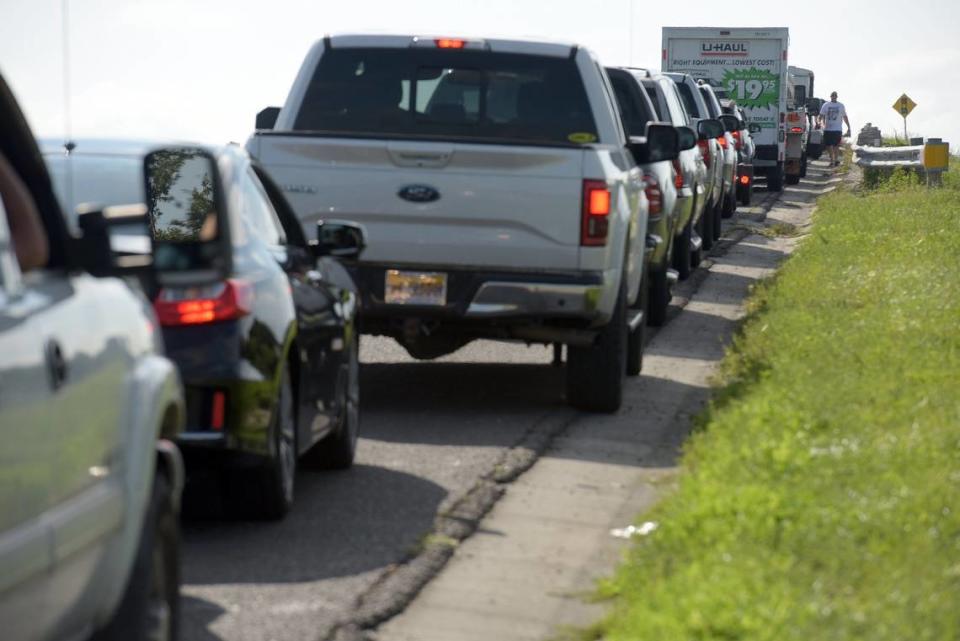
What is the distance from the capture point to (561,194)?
36.2ft

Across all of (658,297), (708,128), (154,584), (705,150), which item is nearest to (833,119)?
(705,150)

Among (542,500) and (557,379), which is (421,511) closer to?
(542,500)

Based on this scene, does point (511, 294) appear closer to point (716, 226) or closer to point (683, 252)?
point (683, 252)

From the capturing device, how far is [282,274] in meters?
8.52

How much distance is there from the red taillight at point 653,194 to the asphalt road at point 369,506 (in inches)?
88.1

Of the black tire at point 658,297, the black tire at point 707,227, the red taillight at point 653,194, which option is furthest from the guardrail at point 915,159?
the red taillight at point 653,194

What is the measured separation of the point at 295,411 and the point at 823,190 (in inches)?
1478

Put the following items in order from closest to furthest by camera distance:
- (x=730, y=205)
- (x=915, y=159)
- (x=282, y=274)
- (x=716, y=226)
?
(x=282, y=274) → (x=716, y=226) → (x=730, y=205) → (x=915, y=159)

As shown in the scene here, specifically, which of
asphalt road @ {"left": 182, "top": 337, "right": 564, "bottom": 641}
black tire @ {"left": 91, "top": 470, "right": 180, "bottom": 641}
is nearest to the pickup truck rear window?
asphalt road @ {"left": 182, "top": 337, "right": 564, "bottom": 641}

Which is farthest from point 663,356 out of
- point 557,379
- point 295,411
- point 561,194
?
point 295,411

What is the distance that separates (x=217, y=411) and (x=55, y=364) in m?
3.19

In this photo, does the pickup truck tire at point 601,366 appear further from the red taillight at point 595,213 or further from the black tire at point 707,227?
the black tire at point 707,227

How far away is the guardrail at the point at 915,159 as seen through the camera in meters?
38.7

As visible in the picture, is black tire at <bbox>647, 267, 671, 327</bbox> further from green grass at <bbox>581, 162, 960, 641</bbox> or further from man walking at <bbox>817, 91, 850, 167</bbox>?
man walking at <bbox>817, 91, 850, 167</bbox>
